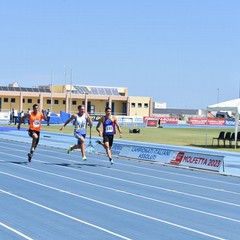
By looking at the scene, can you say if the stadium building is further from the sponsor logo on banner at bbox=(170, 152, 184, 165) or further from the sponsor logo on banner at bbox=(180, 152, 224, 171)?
the sponsor logo on banner at bbox=(180, 152, 224, 171)

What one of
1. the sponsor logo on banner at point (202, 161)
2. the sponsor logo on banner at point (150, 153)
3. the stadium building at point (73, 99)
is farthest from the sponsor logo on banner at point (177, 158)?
the stadium building at point (73, 99)

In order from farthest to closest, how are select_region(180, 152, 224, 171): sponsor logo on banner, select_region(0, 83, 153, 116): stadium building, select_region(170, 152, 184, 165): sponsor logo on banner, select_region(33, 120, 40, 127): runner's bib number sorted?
1. select_region(0, 83, 153, 116): stadium building
2. select_region(170, 152, 184, 165): sponsor logo on banner
3. select_region(33, 120, 40, 127): runner's bib number
4. select_region(180, 152, 224, 171): sponsor logo on banner

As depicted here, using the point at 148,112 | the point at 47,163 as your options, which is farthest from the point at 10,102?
the point at 47,163

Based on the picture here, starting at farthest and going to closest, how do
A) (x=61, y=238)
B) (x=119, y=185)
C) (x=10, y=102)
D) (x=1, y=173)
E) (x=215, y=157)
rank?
(x=10, y=102) < (x=215, y=157) < (x=1, y=173) < (x=119, y=185) < (x=61, y=238)

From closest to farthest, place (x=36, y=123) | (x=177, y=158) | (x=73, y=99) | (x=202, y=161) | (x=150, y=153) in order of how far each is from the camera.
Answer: (x=36, y=123) → (x=202, y=161) → (x=177, y=158) → (x=150, y=153) → (x=73, y=99)

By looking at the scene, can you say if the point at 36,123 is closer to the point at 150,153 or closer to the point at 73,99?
the point at 150,153

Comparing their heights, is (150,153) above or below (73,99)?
below

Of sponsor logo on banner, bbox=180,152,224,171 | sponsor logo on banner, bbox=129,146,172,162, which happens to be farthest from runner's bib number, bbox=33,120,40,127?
sponsor logo on banner, bbox=180,152,224,171

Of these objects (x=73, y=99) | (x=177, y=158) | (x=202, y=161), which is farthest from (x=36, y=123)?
(x=73, y=99)

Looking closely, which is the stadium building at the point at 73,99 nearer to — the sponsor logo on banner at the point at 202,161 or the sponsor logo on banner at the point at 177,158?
the sponsor logo on banner at the point at 177,158

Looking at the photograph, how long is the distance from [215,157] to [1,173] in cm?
631

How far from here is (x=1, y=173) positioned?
1509 centimetres

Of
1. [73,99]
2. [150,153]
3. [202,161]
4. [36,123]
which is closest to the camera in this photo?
[36,123]

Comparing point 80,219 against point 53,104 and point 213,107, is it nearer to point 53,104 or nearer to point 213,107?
point 213,107
